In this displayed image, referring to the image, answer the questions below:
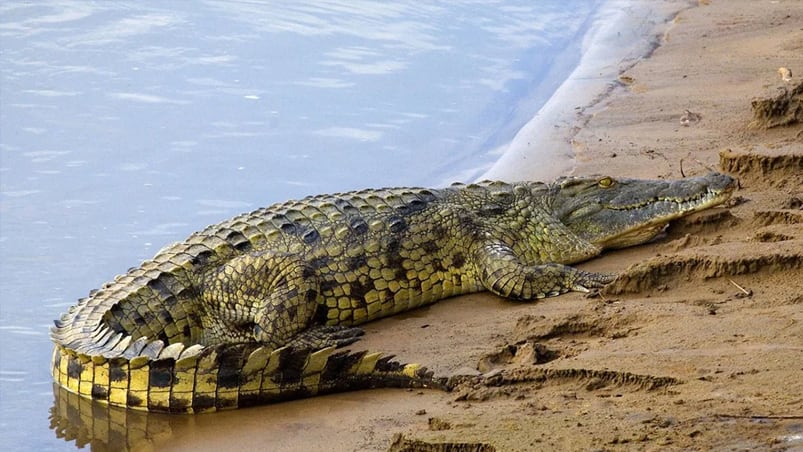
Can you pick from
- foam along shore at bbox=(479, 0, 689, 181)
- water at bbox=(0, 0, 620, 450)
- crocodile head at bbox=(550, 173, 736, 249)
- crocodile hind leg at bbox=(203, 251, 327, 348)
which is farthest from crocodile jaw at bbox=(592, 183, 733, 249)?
water at bbox=(0, 0, 620, 450)

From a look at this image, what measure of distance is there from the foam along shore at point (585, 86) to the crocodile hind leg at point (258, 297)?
7.89 ft

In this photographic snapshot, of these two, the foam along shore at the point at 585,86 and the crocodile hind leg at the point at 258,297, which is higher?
the foam along shore at the point at 585,86

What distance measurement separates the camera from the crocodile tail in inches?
178

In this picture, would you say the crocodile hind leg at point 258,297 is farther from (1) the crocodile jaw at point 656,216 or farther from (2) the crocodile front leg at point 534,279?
(1) the crocodile jaw at point 656,216

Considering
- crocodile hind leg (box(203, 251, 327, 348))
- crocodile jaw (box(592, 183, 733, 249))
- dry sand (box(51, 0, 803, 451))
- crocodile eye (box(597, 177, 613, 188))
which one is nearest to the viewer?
dry sand (box(51, 0, 803, 451))

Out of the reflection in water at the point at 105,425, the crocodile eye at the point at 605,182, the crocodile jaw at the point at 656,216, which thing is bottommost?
the reflection in water at the point at 105,425

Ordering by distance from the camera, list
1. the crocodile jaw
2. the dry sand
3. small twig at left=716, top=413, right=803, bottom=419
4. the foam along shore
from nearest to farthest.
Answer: small twig at left=716, top=413, right=803, bottom=419 → the dry sand → the crocodile jaw → the foam along shore

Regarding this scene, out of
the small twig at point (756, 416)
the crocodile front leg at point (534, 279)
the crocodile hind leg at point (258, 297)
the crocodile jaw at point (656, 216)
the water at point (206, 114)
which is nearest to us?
the small twig at point (756, 416)

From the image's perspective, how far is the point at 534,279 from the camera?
5660mm

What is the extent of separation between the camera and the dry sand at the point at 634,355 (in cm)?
347

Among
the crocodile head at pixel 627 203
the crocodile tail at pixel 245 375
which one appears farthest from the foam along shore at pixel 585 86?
the crocodile tail at pixel 245 375

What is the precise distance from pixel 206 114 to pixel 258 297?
3971 mm

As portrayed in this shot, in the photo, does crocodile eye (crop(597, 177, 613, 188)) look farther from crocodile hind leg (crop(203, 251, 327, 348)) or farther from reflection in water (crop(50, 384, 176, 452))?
reflection in water (crop(50, 384, 176, 452))

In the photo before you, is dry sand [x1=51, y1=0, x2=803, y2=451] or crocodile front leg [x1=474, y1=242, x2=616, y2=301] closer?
dry sand [x1=51, y1=0, x2=803, y2=451]
